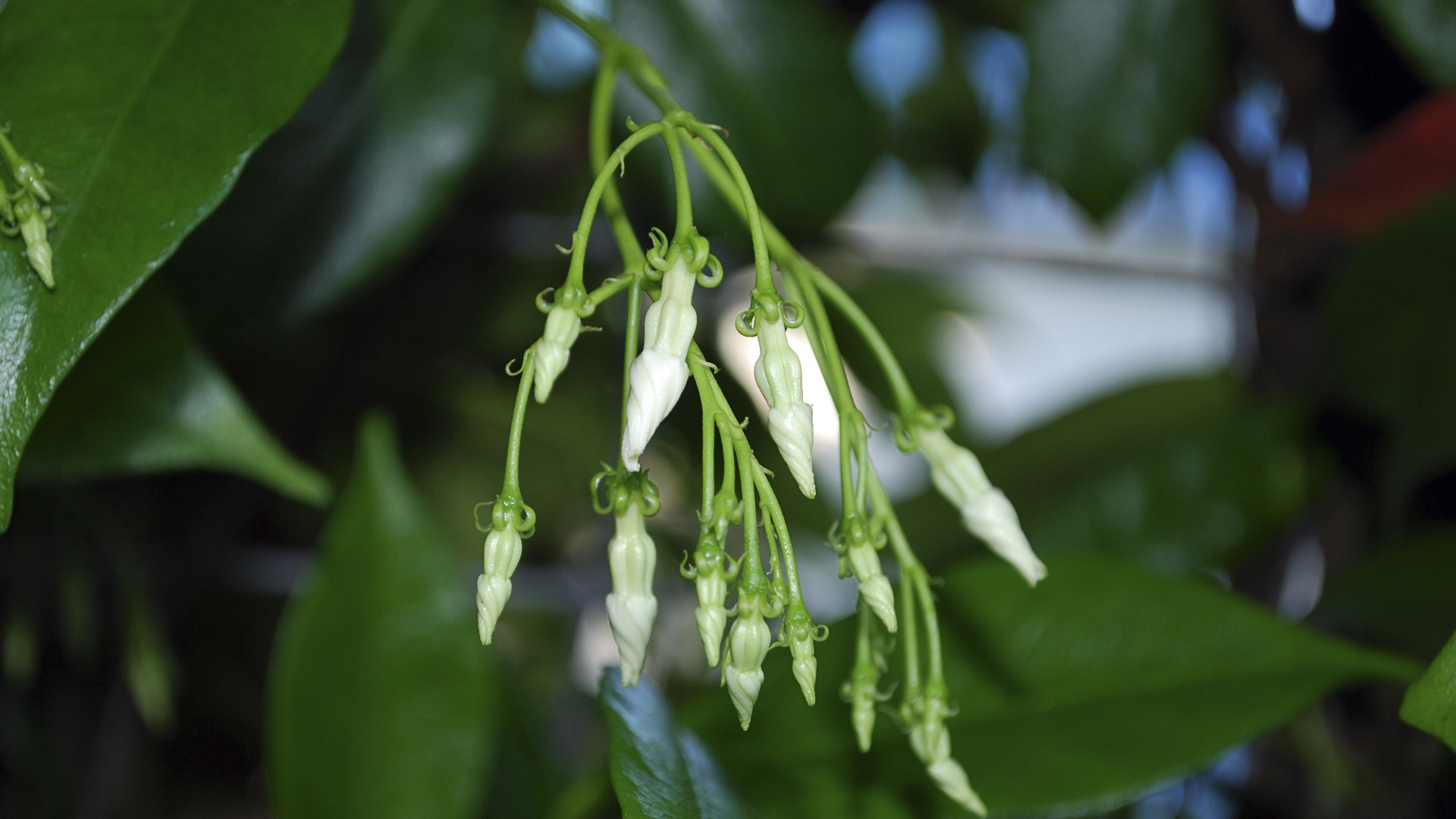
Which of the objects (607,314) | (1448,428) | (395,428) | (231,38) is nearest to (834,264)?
(607,314)

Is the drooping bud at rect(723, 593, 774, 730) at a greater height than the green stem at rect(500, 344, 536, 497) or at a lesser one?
lesser

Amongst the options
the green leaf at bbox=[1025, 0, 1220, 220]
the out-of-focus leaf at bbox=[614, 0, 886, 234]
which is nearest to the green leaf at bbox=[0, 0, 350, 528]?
→ the out-of-focus leaf at bbox=[614, 0, 886, 234]

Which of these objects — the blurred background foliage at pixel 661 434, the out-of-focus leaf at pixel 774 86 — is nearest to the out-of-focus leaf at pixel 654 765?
the blurred background foliage at pixel 661 434

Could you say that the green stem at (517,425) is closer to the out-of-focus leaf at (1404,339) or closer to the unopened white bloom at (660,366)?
the unopened white bloom at (660,366)

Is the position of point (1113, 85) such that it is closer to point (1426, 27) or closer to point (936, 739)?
point (1426, 27)

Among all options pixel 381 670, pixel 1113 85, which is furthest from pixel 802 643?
pixel 1113 85

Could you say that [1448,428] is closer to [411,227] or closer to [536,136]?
[411,227]

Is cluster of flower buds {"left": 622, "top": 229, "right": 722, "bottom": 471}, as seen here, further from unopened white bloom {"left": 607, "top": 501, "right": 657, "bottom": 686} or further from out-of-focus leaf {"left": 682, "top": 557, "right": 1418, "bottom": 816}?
out-of-focus leaf {"left": 682, "top": 557, "right": 1418, "bottom": 816}
